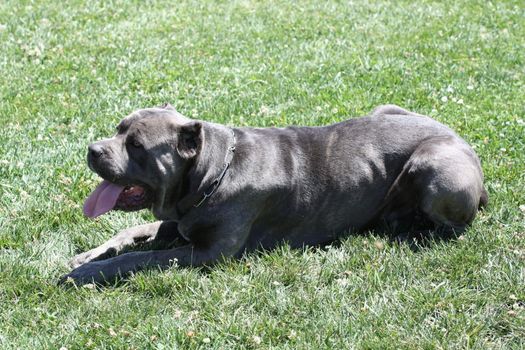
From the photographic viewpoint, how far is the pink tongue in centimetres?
522

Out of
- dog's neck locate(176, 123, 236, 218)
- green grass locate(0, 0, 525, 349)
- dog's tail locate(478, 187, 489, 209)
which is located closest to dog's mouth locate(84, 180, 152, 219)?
dog's neck locate(176, 123, 236, 218)

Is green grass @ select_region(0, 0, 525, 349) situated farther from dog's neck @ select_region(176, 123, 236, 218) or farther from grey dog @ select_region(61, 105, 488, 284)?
dog's neck @ select_region(176, 123, 236, 218)

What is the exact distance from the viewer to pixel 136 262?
528 cm

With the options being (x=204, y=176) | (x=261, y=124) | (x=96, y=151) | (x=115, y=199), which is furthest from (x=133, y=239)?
(x=261, y=124)

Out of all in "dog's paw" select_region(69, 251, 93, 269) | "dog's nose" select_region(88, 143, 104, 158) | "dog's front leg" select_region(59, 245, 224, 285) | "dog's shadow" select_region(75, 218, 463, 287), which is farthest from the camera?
"dog's shadow" select_region(75, 218, 463, 287)

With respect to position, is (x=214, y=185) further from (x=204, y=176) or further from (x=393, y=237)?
(x=393, y=237)

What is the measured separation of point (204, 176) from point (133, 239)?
0.87 m

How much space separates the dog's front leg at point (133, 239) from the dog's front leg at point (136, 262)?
0.23 m

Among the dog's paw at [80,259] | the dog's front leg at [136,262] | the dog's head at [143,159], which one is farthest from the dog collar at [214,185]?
the dog's paw at [80,259]

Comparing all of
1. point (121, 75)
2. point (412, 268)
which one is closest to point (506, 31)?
point (121, 75)

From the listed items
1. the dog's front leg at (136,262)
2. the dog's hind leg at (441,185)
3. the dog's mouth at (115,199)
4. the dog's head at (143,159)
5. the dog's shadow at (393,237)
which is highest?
the dog's head at (143,159)

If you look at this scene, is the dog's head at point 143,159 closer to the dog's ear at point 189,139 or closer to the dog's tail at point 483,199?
the dog's ear at point 189,139

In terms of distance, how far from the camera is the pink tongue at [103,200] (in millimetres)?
5219

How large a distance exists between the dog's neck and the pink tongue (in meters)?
0.44
